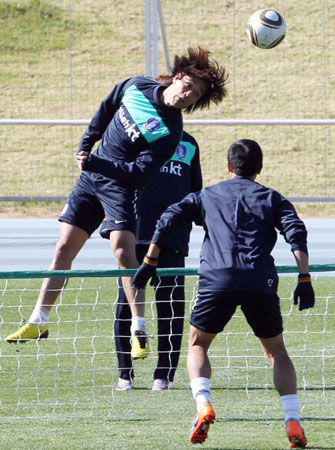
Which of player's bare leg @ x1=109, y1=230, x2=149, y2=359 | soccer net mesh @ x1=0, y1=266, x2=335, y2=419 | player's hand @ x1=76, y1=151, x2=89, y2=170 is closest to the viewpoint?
soccer net mesh @ x1=0, y1=266, x2=335, y2=419

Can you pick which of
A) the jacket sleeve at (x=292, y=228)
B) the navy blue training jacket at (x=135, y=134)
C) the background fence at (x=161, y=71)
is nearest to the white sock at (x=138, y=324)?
the navy blue training jacket at (x=135, y=134)

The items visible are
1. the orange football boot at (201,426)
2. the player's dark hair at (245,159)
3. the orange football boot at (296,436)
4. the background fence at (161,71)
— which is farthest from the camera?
the background fence at (161,71)

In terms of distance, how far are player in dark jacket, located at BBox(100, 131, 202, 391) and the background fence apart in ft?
38.4

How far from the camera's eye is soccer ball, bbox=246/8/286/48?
11.9 metres

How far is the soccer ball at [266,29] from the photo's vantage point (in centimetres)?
1186

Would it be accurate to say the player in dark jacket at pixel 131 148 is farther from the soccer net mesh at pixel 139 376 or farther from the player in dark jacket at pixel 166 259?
the soccer net mesh at pixel 139 376

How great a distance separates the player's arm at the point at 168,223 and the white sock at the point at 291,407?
922 mm

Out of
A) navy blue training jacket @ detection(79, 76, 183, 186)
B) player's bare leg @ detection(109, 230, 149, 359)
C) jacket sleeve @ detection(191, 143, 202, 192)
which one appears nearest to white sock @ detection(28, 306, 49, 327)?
player's bare leg @ detection(109, 230, 149, 359)

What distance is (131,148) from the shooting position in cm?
657

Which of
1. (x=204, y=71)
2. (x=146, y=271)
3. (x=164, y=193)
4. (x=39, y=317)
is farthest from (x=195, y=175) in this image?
(x=146, y=271)

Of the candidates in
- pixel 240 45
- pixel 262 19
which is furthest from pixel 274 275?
pixel 240 45

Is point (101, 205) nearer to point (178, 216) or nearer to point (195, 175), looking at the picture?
point (195, 175)

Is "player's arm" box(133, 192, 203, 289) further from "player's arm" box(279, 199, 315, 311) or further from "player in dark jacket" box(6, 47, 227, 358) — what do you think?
"player in dark jacket" box(6, 47, 227, 358)

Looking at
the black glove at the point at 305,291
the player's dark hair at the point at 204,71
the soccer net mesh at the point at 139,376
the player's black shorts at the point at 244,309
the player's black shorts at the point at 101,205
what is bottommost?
the soccer net mesh at the point at 139,376
